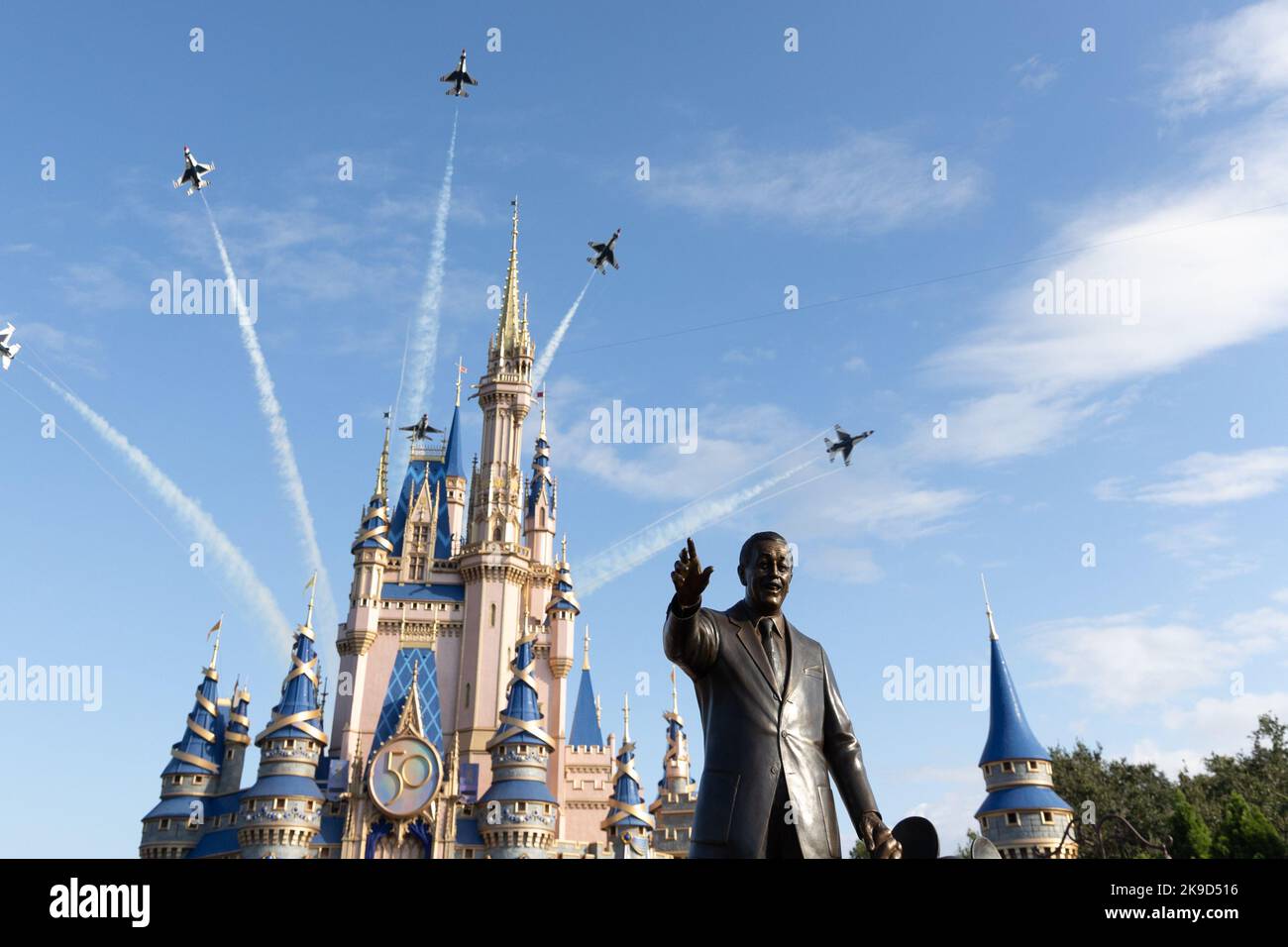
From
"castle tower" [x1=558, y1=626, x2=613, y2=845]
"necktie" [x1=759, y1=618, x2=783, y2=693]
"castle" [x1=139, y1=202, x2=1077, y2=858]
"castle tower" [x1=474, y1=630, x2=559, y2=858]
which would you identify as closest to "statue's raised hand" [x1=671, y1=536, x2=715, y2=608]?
"necktie" [x1=759, y1=618, x2=783, y2=693]

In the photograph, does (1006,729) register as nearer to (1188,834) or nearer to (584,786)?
(1188,834)

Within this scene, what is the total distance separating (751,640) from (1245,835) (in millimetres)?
37863

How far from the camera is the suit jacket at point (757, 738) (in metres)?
6.26

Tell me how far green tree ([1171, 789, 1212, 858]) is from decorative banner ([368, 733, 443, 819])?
31.3 meters

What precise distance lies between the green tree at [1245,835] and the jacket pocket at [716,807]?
1450 inches

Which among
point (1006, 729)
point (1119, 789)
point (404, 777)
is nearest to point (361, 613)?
point (404, 777)

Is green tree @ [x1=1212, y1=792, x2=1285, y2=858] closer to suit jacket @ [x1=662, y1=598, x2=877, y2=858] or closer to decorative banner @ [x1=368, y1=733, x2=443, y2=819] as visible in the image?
decorative banner @ [x1=368, y1=733, x2=443, y2=819]

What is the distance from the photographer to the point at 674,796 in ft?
164

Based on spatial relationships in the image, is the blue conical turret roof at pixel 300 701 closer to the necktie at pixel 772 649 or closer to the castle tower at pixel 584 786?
the castle tower at pixel 584 786

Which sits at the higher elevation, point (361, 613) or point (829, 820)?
point (361, 613)

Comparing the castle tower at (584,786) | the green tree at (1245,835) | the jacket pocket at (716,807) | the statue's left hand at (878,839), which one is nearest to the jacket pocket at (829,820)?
the statue's left hand at (878,839)

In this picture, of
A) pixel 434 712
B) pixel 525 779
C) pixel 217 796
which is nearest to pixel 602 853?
pixel 525 779
